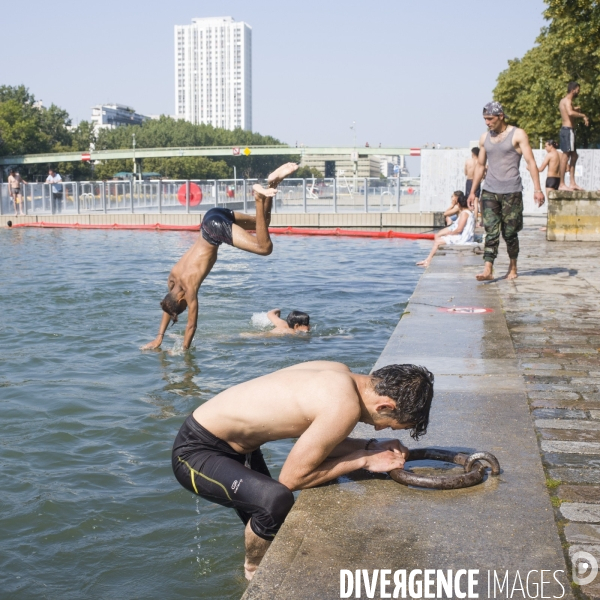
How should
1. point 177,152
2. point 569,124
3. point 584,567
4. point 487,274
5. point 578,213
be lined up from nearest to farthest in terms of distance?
point 584,567 < point 487,274 < point 569,124 < point 578,213 < point 177,152

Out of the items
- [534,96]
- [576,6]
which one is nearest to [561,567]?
[576,6]

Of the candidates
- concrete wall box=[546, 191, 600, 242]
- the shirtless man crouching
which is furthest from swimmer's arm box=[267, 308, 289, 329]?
concrete wall box=[546, 191, 600, 242]

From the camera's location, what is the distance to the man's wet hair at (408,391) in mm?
3799

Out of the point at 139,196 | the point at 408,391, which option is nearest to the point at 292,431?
the point at 408,391

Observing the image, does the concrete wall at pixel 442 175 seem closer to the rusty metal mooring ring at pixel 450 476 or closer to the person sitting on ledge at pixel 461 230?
the person sitting on ledge at pixel 461 230

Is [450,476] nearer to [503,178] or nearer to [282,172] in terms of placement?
[282,172]

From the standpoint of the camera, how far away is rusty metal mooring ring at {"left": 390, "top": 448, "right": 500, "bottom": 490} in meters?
3.88

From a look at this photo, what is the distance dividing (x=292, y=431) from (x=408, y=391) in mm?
600

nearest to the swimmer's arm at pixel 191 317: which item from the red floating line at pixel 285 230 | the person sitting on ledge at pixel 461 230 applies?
the person sitting on ledge at pixel 461 230

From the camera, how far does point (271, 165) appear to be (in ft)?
556

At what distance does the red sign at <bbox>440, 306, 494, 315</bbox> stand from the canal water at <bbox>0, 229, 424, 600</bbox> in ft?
3.39

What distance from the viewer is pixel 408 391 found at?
380 centimetres

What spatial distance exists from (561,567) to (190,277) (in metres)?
6.20

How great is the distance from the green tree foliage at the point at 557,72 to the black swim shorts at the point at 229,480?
21776 mm
